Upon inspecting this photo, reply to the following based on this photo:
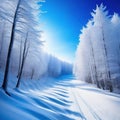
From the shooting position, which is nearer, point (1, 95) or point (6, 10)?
point (1, 95)

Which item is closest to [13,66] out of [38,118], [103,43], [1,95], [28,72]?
[28,72]

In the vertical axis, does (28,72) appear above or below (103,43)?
below

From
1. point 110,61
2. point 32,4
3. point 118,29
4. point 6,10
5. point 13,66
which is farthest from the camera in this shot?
point 13,66

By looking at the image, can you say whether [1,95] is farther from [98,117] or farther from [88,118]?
[98,117]

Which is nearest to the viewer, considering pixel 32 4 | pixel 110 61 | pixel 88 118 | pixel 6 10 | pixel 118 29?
pixel 88 118

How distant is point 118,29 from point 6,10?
21.2 m

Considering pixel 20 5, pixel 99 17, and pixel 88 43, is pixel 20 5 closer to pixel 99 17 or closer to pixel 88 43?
pixel 99 17

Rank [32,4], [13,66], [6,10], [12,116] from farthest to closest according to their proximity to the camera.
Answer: [13,66] → [32,4] → [6,10] → [12,116]

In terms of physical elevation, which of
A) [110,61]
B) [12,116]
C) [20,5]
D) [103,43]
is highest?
[20,5]

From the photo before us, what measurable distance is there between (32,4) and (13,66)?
29.3 metres

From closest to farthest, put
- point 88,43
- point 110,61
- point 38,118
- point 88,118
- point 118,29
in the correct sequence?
point 38,118 → point 88,118 → point 110,61 → point 118,29 → point 88,43

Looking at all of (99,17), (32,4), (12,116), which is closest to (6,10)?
(32,4)

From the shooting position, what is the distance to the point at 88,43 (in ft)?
92.7

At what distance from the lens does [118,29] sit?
26.3 m
